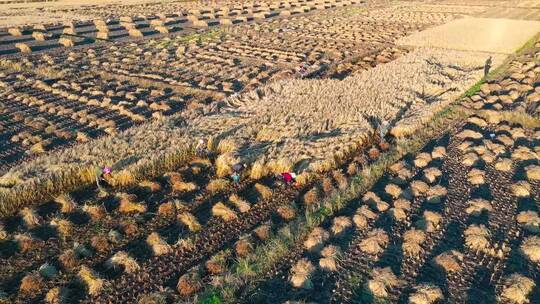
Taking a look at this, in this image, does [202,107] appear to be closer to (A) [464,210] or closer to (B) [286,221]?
(B) [286,221]

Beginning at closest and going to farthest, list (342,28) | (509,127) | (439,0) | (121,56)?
(509,127), (121,56), (342,28), (439,0)

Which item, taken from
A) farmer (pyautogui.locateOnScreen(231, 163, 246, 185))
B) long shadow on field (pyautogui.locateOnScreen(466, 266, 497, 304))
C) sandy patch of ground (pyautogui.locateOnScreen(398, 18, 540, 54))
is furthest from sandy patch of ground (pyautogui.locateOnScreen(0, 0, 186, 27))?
long shadow on field (pyautogui.locateOnScreen(466, 266, 497, 304))

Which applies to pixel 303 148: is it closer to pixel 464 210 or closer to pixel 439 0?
pixel 464 210

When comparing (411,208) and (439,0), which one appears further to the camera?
(439,0)

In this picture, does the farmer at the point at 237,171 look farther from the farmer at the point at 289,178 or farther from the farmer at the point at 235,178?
the farmer at the point at 289,178

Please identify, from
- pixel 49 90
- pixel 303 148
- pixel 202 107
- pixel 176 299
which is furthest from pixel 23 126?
pixel 176 299

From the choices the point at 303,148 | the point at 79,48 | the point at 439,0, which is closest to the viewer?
the point at 303,148

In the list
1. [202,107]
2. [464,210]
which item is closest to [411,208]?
[464,210]

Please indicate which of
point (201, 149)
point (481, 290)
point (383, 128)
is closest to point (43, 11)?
point (201, 149)
